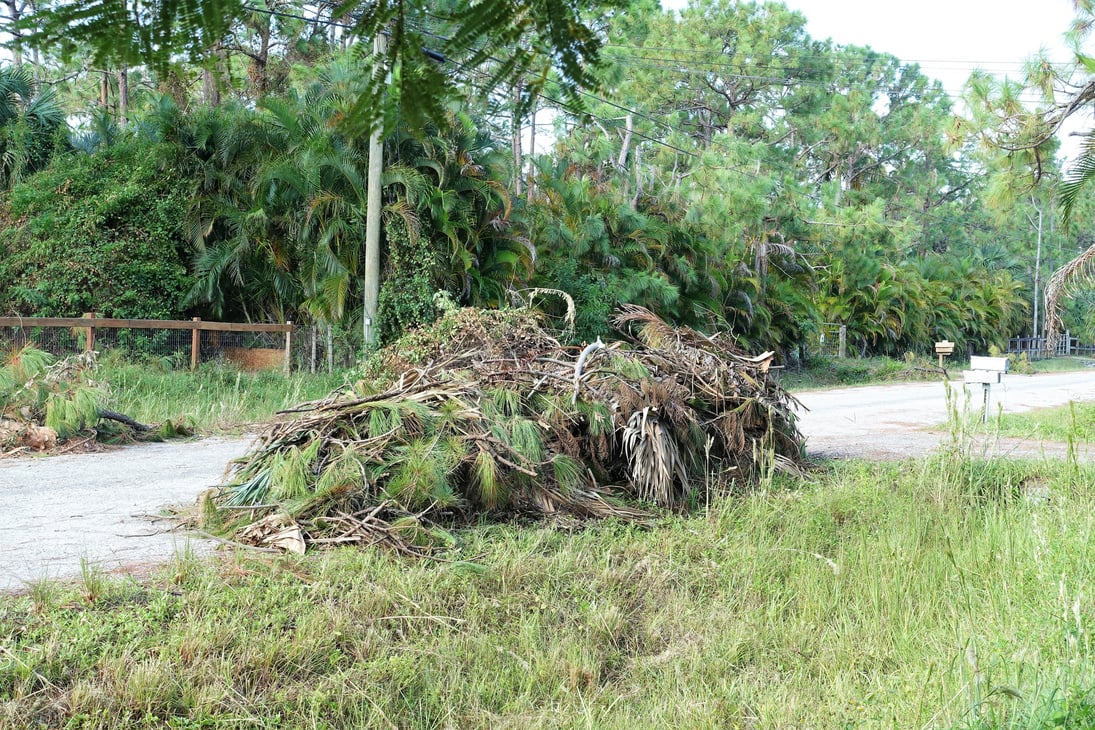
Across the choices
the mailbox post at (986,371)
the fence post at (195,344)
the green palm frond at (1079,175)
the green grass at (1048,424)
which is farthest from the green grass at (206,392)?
the green palm frond at (1079,175)

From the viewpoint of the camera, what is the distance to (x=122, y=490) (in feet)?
22.9

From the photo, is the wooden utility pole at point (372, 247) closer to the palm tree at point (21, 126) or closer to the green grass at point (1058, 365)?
the palm tree at point (21, 126)

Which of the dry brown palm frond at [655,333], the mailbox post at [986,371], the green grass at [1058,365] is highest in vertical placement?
the dry brown palm frond at [655,333]

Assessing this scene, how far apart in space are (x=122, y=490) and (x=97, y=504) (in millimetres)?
→ 578

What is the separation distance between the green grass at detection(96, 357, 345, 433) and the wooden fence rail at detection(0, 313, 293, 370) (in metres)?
0.47

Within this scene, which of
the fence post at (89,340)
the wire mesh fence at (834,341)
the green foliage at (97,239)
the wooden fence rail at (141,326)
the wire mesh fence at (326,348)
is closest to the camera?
the wooden fence rail at (141,326)

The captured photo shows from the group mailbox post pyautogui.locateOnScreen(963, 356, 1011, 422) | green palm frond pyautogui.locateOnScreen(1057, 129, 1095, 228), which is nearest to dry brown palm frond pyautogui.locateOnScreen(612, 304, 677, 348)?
mailbox post pyautogui.locateOnScreen(963, 356, 1011, 422)

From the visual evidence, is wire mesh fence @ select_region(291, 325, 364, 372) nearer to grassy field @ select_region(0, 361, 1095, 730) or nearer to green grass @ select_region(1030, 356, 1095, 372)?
grassy field @ select_region(0, 361, 1095, 730)

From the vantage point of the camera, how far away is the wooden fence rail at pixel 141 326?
13312mm

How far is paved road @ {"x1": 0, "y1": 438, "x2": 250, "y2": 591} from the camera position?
16.0 ft

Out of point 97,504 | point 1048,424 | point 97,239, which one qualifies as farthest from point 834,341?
point 97,504

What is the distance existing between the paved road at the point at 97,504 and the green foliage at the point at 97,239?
8.21 metres

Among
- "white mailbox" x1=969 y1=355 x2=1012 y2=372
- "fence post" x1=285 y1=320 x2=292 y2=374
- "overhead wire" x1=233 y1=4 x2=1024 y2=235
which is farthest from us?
"fence post" x1=285 y1=320 x2=292 y2=374

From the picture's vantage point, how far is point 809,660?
4301mm
